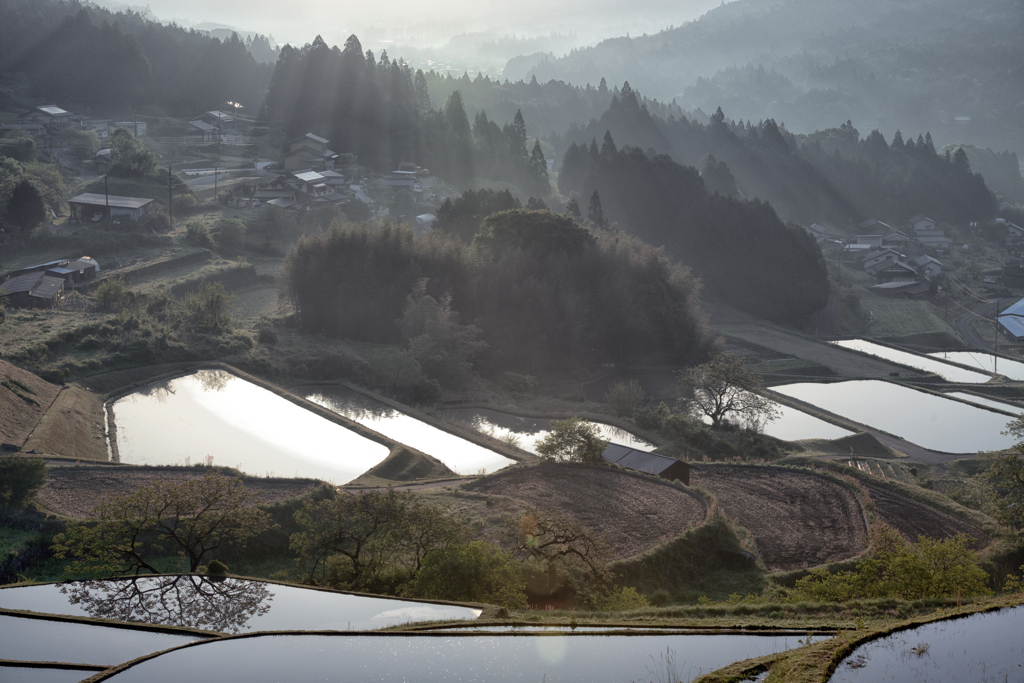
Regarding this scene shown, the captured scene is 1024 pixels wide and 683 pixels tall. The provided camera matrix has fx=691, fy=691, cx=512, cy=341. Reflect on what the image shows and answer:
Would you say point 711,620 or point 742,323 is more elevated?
point 711,620

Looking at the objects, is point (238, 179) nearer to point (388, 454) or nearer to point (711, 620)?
point (388, 454)

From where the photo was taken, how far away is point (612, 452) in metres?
23.0

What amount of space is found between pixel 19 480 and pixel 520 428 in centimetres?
1783

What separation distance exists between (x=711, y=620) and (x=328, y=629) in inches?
233

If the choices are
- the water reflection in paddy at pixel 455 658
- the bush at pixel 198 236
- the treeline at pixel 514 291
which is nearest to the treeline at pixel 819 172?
the bush at pixel 198 236

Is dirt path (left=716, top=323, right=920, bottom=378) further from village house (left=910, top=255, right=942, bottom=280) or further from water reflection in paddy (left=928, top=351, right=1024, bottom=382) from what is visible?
village house (left=910, top=255, right=942, bottom=280)

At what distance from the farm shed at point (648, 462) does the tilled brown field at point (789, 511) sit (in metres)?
0.86

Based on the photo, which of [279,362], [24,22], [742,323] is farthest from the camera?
[24,22]

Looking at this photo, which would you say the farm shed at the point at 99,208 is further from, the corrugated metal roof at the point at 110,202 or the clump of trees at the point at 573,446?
the clump of trees at the point at 573,446

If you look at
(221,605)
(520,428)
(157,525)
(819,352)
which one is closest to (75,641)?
(221,605)

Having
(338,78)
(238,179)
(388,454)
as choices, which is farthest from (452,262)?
(338,78)

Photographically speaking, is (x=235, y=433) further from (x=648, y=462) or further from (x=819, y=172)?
(x=819, y=172)

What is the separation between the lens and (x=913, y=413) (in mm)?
34938

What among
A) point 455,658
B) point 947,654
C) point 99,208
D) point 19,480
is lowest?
point 19,480
